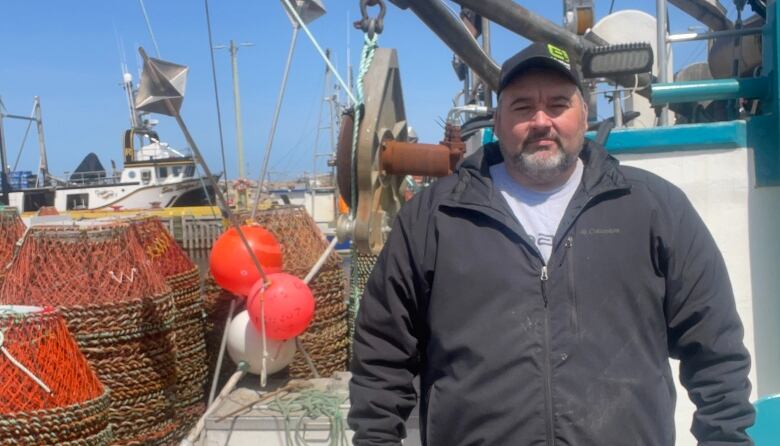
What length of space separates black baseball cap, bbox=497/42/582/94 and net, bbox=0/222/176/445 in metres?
3.01

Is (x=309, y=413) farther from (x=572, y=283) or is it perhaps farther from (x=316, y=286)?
(x=572, y=283)

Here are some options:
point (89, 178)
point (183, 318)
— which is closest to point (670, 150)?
→ point (183, 318)

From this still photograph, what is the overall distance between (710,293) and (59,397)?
3061 millimetres

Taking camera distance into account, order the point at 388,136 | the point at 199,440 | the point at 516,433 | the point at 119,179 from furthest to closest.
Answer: the point at 119,179 → the point at 199,440 → the point at 388,136 → the point at 516,433

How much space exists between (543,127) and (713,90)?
1.73m

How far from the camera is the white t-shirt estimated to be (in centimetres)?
221

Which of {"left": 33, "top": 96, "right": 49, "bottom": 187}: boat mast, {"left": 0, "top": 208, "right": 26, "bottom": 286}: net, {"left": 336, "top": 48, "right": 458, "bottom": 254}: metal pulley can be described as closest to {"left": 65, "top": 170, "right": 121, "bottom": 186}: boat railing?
{"left": 33, "top": 96, "right": 49, "bottom": 187}: boat mast

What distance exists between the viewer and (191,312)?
5281 mm

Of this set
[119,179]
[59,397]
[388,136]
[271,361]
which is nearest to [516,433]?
[388,136]

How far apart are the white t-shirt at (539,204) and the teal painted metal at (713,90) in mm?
1444

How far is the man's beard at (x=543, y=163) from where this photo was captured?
221 cm

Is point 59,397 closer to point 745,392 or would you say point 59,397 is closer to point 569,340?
point 569,340

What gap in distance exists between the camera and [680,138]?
137 inches

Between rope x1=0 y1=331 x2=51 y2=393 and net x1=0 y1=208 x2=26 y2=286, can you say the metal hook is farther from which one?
net x1=0 y1=208 x2=26 y2=286
